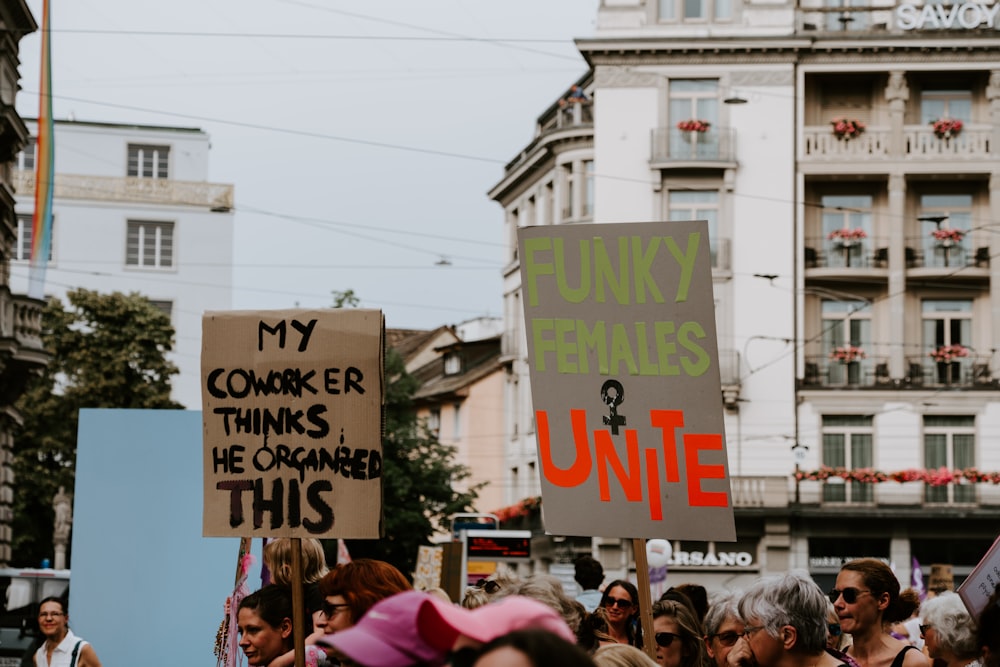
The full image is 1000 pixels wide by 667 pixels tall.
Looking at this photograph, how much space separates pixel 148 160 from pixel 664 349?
6155 cm

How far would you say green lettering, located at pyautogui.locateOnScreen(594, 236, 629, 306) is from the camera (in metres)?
7.21

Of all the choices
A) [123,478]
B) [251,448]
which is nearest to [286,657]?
[251,448]

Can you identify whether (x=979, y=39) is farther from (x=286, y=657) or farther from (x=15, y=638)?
(x=286, y=657)

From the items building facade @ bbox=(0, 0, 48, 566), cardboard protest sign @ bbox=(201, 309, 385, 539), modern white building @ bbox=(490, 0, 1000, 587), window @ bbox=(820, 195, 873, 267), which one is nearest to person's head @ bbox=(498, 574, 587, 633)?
cardboard protest sign @ bbox=(201, 309, 385, 539)

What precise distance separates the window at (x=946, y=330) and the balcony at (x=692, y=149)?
20.6 feet

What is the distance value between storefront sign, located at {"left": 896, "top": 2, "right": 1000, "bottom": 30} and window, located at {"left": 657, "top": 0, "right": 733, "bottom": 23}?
4378 millimetres

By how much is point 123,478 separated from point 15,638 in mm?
12147

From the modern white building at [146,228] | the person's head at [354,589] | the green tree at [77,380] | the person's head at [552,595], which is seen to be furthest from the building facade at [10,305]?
the modern white building at [146,228]

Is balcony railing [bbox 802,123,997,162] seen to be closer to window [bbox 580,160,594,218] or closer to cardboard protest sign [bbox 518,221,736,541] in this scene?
window [bbox 580,160,594,218]

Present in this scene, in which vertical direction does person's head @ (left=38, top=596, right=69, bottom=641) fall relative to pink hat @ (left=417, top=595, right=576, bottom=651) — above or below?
below

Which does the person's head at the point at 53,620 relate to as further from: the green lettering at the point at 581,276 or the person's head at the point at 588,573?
the green lettering at the point at 581,276

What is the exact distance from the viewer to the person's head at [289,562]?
29.3ft

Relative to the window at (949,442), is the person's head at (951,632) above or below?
below

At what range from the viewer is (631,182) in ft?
159
